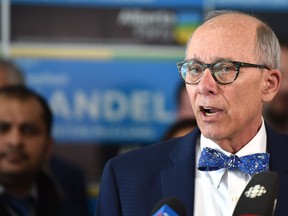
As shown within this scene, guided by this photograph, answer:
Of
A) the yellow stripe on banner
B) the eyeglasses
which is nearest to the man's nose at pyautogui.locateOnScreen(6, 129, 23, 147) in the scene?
the yellow stripe on banner

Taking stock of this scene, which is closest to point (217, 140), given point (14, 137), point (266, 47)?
point (266, 47)

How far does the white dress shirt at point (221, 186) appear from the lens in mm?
2588

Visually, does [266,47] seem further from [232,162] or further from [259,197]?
[259,197]

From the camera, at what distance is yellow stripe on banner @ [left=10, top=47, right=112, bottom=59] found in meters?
5.26

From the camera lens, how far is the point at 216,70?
2.51m

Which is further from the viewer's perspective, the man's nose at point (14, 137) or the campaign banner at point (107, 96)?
the campaign banner at point (107, 96)

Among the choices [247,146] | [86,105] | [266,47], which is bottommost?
[86,105]

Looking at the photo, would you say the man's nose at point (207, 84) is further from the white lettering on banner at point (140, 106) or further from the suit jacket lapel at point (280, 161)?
the white lettering on banner at point (140, 106)

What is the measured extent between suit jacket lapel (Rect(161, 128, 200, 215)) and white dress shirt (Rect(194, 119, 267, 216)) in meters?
0.03

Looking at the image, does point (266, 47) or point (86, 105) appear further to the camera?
point (86, 105)

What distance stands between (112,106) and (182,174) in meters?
2.71

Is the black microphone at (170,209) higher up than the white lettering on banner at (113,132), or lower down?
higher up

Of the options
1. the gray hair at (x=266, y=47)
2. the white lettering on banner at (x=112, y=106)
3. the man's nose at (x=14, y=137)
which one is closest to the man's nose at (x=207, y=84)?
the gray hair at (x=266, y=47)

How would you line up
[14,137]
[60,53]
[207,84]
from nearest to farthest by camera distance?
[207,84]
[14,137]
[60,53]
